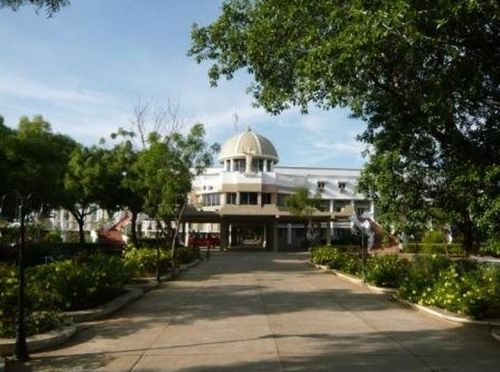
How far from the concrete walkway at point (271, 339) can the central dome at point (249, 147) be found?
5999 cm

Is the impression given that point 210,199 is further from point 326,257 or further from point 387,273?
point 387,273

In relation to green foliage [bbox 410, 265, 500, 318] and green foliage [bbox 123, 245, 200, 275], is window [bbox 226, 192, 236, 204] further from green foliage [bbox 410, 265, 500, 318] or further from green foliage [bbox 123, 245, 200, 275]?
green foliage [bbox 410, 265, 500, 318]

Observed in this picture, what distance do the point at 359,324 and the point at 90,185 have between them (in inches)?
1229

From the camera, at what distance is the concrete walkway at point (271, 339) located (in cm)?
957

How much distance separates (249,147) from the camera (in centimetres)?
7850

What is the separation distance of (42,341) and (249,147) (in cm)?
6810

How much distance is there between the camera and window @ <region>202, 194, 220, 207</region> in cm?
7375

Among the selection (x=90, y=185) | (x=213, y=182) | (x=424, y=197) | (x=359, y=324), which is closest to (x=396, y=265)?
(x=424, y=197)

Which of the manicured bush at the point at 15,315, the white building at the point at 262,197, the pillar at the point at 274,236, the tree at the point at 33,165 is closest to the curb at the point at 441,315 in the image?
the manicured bush at the point at 15,315

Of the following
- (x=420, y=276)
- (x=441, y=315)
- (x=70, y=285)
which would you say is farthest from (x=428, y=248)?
(x=70, y=285)

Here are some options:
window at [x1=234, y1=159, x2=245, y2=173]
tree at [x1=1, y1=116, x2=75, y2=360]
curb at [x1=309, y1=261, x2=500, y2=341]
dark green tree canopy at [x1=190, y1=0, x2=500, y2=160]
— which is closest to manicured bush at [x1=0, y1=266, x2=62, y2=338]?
dark green tree canopy at [x1=190, y1=0, x2=500, y2=160]

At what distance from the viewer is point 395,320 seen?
1423cm

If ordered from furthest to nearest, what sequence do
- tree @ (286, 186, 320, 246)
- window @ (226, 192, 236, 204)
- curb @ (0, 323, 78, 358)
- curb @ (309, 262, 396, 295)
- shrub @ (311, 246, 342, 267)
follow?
1. window @ (226, 192, 236, 204)
2. tree @ (286, 186, 320, 246)
3. shrub @ (311, 246, 342, 267)
4. curb @ (309, 262, 396, 295)
5. curb @ (0, 323, 78, 358)

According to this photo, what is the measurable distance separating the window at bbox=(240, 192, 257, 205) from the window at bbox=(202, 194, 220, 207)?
3.32 m
